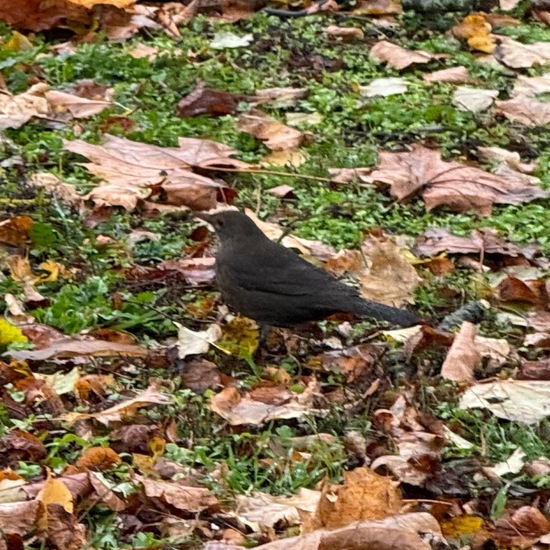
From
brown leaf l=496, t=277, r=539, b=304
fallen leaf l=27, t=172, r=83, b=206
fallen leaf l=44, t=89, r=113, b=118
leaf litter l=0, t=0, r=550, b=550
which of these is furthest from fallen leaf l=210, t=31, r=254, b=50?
brown leaf l=496, t=277, r=539, b=304

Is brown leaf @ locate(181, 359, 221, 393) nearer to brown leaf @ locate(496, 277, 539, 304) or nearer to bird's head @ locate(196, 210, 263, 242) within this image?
bird's head @ locate(196, 210, 263, 242)

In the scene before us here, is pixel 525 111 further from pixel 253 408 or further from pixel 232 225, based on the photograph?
pixel 253 408

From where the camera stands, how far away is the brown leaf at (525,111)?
7152mm

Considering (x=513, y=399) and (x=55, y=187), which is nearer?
(x=513, y=399)

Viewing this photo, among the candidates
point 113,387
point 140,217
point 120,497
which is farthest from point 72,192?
point 120,497

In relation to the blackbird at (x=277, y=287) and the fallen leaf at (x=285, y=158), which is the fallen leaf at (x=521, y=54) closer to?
the fallen leaf at (x=285, y=158)

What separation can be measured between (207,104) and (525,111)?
1.64 meters

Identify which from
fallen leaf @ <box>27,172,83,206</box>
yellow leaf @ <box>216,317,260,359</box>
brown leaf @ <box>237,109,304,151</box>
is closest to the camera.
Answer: yellow leaf @ <box>216,317,260,359</box>

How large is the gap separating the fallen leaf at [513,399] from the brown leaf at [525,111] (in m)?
2.78

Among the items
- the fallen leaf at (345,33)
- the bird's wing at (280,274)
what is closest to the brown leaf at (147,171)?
the bird's wing at (280,274)

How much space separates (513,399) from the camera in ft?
14.8

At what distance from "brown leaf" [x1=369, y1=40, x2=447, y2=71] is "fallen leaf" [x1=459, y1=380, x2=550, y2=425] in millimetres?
3398

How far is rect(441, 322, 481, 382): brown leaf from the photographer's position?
186 inches

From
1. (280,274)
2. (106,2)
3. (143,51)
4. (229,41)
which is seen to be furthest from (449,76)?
(280,274)
